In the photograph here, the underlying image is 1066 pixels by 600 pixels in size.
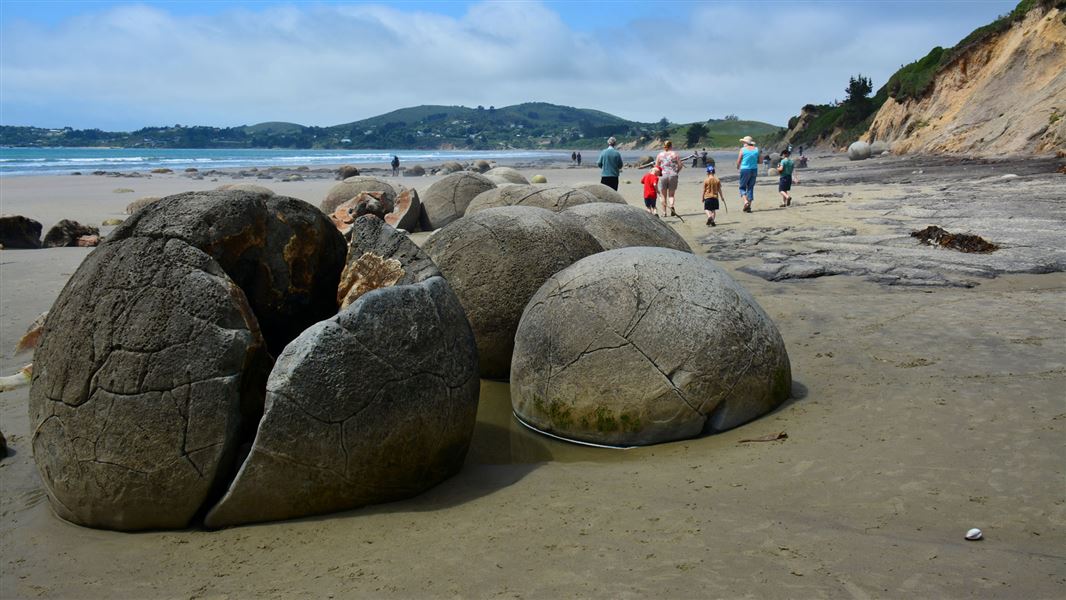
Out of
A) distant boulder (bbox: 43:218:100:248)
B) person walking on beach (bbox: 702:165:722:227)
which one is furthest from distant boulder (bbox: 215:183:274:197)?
person walking on beach (bbox: 702:165:722:227)

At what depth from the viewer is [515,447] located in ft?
18.5

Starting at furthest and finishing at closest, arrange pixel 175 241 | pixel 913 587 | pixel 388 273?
pixel 388 273 → pixel 175 241 → pixel 913 587

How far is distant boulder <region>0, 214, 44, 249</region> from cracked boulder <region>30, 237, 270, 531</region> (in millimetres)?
13182

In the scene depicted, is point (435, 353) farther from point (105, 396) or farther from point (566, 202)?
point (566, 202)

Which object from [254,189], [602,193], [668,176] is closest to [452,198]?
[254,189]

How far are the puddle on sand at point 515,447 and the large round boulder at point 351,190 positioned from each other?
37.4 feet

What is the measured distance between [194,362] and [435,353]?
1207mm

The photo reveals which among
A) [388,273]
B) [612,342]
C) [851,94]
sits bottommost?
[612,342]

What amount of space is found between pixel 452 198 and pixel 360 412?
13.0 meters

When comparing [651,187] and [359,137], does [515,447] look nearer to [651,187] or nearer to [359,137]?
[651,187]

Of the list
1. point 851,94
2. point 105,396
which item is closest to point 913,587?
point 105,396

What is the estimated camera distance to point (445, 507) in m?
4.55

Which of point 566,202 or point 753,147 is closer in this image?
point 566,202

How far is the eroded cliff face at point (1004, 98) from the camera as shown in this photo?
2786cm
